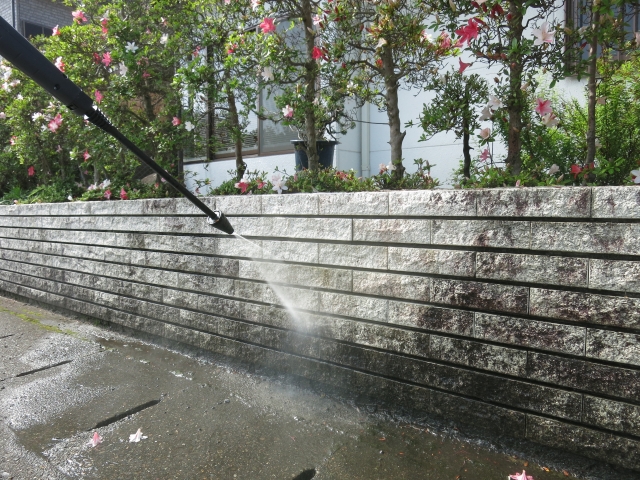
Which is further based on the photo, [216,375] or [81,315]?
[81,315]

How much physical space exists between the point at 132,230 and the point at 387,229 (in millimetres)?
3032

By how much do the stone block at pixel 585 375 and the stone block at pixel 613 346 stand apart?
5 centimetres

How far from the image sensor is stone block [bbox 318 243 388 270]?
299 cm

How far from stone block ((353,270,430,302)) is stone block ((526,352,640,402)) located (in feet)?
2.23

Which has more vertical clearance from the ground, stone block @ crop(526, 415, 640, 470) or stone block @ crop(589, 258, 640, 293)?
stone block @ crop(589, 258, 640, 293)

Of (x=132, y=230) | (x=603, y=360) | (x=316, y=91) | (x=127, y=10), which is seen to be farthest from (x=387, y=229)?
(x=127, y=10)

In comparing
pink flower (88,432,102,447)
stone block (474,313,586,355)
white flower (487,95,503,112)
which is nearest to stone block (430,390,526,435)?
stone block (474,313,586,355)

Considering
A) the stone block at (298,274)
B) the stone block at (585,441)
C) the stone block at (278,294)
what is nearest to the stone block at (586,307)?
the stone block at (585,441)

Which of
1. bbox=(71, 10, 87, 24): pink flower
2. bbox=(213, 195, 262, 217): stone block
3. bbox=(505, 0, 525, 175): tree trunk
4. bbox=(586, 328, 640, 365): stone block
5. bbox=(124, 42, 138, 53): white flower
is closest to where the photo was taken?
bbox=(586, 328, 640, 365): stone block

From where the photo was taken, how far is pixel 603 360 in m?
2.21

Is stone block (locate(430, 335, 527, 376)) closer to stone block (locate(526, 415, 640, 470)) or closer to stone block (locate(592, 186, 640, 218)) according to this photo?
stone block (locate(526, 415, 640, 470))

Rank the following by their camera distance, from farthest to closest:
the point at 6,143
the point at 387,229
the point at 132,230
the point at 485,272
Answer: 1. the point at 6,143
2. the point at 132,230
3. the point at 387,229
4. the point at 485,272

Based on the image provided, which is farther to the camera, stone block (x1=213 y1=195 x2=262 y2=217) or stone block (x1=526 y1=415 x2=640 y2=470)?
stone block (x1=213 y1=195 x2=262 y2=217)

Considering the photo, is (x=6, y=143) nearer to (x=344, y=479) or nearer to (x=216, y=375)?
(x=216, y=375)
